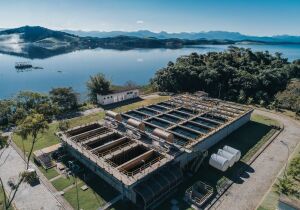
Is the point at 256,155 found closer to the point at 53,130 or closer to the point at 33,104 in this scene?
the point at 53,130

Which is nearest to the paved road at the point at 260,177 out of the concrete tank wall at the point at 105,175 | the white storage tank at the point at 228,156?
the white storage tank at the point at 228,156

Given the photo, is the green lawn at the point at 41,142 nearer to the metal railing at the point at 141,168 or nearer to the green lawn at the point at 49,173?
the green lawn at the point at 49,173

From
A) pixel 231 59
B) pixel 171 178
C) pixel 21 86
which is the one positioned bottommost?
pixel 21 86

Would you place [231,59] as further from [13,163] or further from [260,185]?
[13,163]

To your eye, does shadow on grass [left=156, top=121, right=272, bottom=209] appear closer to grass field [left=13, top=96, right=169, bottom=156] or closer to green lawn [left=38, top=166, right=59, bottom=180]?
green lawn [left=38, top=166, right=59, bottom=180]

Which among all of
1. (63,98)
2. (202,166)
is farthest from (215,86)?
(63,98)

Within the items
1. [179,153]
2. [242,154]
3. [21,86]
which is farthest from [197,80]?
[21,86]
